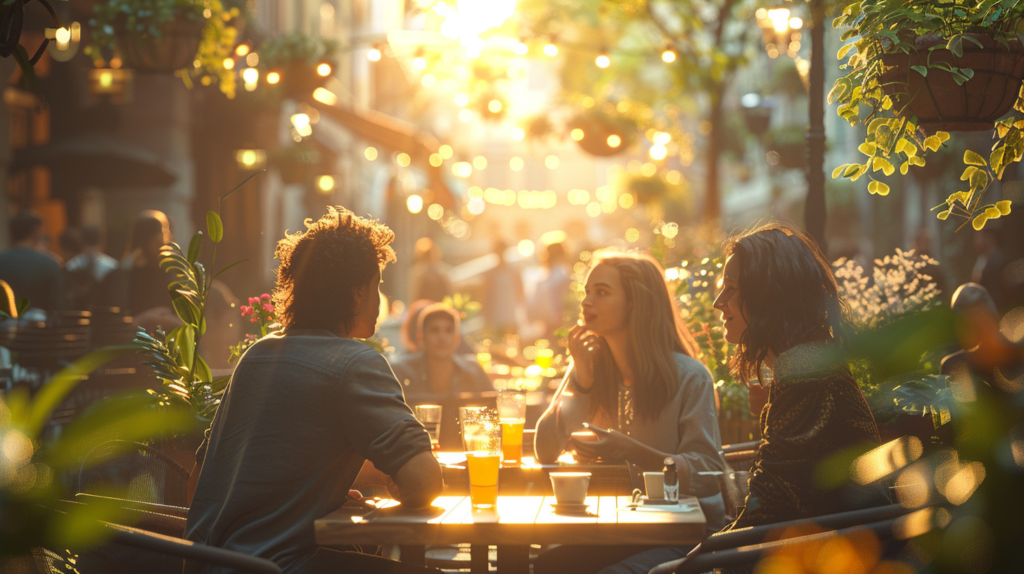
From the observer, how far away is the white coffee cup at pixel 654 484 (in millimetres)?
2570

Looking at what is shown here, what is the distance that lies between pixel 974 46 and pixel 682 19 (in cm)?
790

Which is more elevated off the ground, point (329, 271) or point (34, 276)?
point (34, 276)

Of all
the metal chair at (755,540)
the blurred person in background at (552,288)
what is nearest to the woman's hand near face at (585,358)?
the metal chair at (755,540)

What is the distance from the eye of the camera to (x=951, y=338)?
0.70 metres

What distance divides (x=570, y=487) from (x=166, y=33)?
4.66 meters

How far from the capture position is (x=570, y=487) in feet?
8.14

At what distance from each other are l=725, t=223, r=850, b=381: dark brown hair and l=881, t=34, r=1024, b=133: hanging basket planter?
85 centimetres

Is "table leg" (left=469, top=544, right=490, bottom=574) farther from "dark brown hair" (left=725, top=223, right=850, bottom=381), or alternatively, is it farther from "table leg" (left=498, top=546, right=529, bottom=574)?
"dark brown hair" (left=725, top=223, right=850, bottom=381)

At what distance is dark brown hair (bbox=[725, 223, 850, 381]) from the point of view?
8.27 ft

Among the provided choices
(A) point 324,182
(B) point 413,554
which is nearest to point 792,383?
(B) point 413,554

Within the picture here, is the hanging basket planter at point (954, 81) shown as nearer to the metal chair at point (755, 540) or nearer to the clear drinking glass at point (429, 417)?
the metal chair at point (755, 540)

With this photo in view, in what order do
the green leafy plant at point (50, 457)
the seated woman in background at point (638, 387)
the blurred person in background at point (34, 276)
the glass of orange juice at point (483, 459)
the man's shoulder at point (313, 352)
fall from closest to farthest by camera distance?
the green leafy plant at point (50, 457)
the man's shoulder at point (313, 352)
the glass of orange juice at point (483, 459)
the seated woman in background at point (638, 387)
the blurred person in background at point (34, 276)

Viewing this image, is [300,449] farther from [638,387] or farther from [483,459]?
[638,387]

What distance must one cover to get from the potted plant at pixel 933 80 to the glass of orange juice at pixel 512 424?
128 cm
